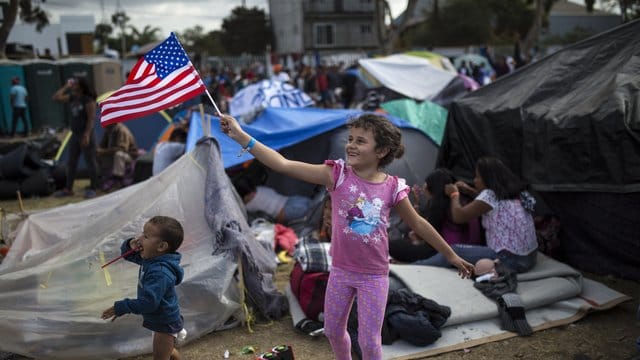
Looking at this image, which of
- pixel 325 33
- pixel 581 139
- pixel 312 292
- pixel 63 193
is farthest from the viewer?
pixel 325 33

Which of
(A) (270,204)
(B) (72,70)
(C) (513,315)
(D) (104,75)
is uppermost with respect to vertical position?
(B) (72,70)

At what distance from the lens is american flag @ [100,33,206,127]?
3246 mm

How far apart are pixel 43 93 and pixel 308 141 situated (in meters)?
12.3

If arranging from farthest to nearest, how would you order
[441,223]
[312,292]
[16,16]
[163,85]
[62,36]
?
[62,36], [16,16], [441,223], [312,292], [163,85]

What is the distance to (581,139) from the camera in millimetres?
4531

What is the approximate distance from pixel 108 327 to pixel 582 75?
452 cm

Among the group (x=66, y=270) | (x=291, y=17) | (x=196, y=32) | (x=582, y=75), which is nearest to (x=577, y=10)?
(x=291, y=17)

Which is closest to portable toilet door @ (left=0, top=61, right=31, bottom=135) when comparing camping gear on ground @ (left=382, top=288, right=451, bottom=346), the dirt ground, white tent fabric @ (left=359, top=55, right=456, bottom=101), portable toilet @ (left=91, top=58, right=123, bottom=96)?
portable toilet @ (left=91, top=58, right=123, bottom=96)

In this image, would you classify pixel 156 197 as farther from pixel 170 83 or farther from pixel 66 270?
pixel 170 83

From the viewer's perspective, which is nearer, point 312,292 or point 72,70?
point 312,292

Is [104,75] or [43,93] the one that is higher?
[104,75]

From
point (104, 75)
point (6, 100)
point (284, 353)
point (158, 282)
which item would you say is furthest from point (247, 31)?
point (158, 282)

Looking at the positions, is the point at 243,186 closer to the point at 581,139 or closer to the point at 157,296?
the point at 581,139

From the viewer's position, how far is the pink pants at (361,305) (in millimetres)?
2701
